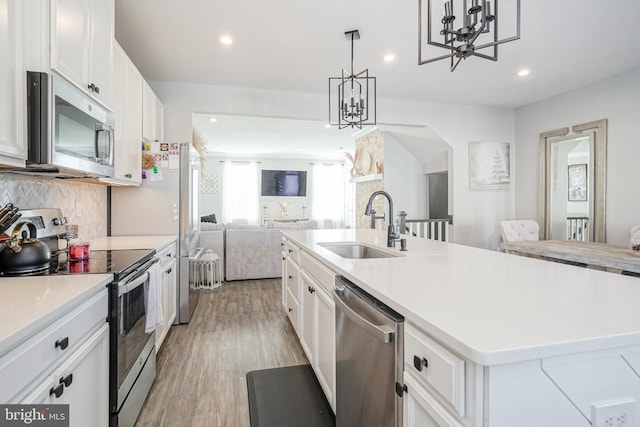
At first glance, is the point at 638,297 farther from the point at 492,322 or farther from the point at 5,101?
the point at 5,101

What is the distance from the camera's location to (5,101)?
1253 mm

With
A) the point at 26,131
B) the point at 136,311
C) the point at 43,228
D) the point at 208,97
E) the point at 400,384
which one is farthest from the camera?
the point at 208,97

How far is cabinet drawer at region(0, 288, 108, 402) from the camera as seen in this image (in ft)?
2.72

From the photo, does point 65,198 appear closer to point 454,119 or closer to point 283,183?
point 454,119

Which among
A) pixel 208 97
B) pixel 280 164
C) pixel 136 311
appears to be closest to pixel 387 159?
pixel 208 97

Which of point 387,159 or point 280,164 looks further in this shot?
point 280,164

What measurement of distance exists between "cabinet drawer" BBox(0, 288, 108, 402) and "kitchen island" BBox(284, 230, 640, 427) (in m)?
1.03

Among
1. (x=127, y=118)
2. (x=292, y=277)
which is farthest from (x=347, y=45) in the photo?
(x=292, y=277)

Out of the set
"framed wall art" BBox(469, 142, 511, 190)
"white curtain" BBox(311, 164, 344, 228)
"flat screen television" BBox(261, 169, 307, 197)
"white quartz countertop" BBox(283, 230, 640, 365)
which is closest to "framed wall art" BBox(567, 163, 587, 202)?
"framed wall art" BBox(469, 142, 511, 190)

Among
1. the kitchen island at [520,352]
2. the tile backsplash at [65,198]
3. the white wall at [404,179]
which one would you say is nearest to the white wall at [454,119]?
the white wall at [404,179]

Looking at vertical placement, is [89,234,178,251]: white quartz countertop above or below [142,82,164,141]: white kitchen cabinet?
below

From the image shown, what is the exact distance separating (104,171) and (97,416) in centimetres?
132

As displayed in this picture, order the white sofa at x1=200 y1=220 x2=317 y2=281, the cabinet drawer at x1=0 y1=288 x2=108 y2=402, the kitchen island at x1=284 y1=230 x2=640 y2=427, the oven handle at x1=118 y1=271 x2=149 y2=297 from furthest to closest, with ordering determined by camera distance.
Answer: the white sofa at x1=200 y1=220 x2=317 y2=281 → the oven handle at x1=118 y1=271 x2=149 y2=297 → the cabinet drawer at x1=0 y1=288 x2=108 y2=402 → the kitchen island at x1=284 y1=230 x2=640 y2=427

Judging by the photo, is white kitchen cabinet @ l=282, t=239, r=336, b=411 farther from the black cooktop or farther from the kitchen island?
the black cooktop
